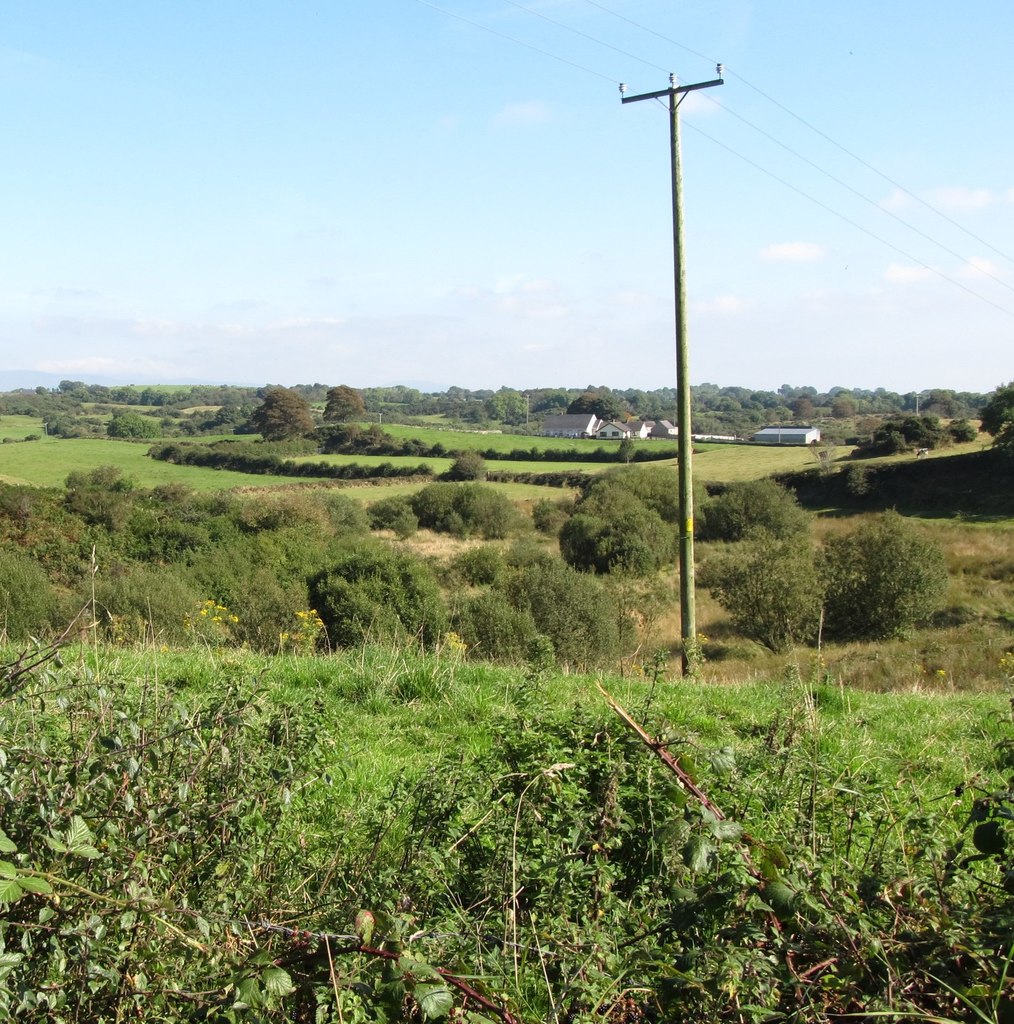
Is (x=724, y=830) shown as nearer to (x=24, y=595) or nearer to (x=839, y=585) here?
(x=24, y=595)

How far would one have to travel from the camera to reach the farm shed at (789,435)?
67.8m

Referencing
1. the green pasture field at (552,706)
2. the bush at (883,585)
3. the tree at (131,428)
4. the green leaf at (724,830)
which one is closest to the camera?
the green leaf at (724,830)

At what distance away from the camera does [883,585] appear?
32.0 metres

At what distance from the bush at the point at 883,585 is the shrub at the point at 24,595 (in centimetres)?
2565

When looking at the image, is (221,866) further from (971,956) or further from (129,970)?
(971,956)

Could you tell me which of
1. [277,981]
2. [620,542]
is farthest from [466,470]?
[277,981]

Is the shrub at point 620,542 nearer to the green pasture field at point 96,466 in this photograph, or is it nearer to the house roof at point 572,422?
the green pasture field at point 96,466

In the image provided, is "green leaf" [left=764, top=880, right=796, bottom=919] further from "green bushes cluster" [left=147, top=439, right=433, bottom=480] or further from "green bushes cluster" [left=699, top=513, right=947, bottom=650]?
"green bushes cluster" [left=147, top=439, right=433, bottom=480]

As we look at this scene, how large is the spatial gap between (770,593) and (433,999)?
99.6 ft

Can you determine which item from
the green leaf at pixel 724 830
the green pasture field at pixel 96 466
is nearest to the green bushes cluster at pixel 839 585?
the green leaf at pixel 724 830

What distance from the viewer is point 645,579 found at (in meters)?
39.5

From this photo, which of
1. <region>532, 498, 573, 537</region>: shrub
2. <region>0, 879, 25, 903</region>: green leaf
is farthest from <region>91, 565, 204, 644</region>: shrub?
<region>532, 498, 573, 537</region>: shrub

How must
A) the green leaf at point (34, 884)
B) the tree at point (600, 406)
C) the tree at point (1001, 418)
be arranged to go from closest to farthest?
the green leaf at point (34, 884)
the tree at point (1001, 418)
the tree at point (600, 406)

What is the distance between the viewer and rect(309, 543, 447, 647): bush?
27.7 meters
